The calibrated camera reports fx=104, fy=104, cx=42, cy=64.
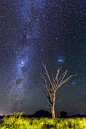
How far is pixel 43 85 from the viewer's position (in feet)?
35.1

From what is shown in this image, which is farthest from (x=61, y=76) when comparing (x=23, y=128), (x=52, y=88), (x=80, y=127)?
(x=23, y=128)

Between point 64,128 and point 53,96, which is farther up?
point 53,96

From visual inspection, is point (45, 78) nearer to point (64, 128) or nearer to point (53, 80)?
point (53, 80)

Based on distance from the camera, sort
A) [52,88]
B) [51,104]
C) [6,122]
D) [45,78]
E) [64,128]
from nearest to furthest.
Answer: [64,128]
[6,122]
[51,104]
[52,88]
[45,78]

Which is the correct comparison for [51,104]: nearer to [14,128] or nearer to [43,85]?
→ [43,85]

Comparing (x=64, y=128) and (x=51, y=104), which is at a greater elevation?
(x=51, y=104)

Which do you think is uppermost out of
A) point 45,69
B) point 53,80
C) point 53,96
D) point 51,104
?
point 45,69

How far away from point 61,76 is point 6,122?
6.43 meters

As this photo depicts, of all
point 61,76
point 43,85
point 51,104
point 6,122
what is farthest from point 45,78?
point 6,122

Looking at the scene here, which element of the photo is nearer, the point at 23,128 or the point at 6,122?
the point at 23,128

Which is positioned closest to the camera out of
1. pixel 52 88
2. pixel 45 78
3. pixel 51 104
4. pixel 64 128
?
pixel 64 128

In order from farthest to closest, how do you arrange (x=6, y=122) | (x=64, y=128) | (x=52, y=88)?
(x=52, y=88) → (x=6, y=122) → (x=64, y=128)

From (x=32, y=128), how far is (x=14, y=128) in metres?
0.97

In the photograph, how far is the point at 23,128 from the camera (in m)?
5.72
